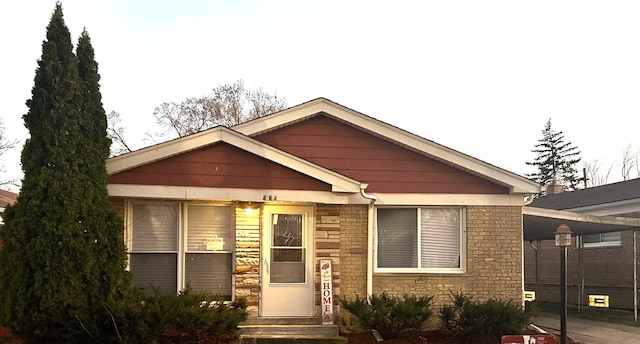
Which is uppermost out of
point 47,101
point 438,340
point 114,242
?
point 47,101

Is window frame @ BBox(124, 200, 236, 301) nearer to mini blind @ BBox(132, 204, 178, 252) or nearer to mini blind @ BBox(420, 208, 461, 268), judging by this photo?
mini blind @ BBox(132, 204, 178, 252)

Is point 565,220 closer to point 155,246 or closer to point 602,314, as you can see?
point 602,314

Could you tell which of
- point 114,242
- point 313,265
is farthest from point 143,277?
point 313,265

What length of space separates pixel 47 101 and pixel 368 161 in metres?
5.59

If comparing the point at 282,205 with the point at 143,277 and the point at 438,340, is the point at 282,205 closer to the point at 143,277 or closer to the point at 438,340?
the point at 143,277

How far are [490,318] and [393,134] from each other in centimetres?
372

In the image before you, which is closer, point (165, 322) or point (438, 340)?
point (165, 322)

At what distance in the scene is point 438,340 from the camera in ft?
31.5

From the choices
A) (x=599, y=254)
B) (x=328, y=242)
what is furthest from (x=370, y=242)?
(x=599, y=254)

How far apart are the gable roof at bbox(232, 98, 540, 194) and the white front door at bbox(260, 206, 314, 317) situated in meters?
1.68

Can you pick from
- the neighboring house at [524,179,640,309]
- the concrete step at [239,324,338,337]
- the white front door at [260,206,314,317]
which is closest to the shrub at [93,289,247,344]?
the concrete step at [239,324,338,337]

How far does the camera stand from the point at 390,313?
9328 mm

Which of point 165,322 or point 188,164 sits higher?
point 188,164

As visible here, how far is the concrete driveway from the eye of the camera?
1091 cm
